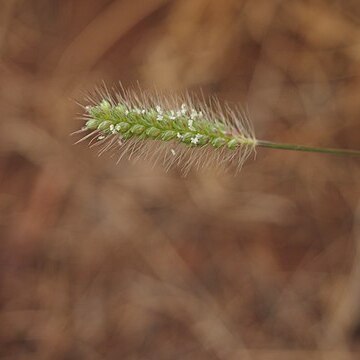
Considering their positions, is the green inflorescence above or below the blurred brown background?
below

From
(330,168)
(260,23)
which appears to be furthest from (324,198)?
(260,23)

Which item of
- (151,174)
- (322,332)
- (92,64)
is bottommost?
(322,332)

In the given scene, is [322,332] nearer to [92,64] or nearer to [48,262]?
[48,262]

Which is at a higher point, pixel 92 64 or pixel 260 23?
pixel 260 23

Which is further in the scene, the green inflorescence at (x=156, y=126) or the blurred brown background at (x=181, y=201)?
the blurred brown background at (x=181, y=201)

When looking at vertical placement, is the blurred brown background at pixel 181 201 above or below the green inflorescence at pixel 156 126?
above
